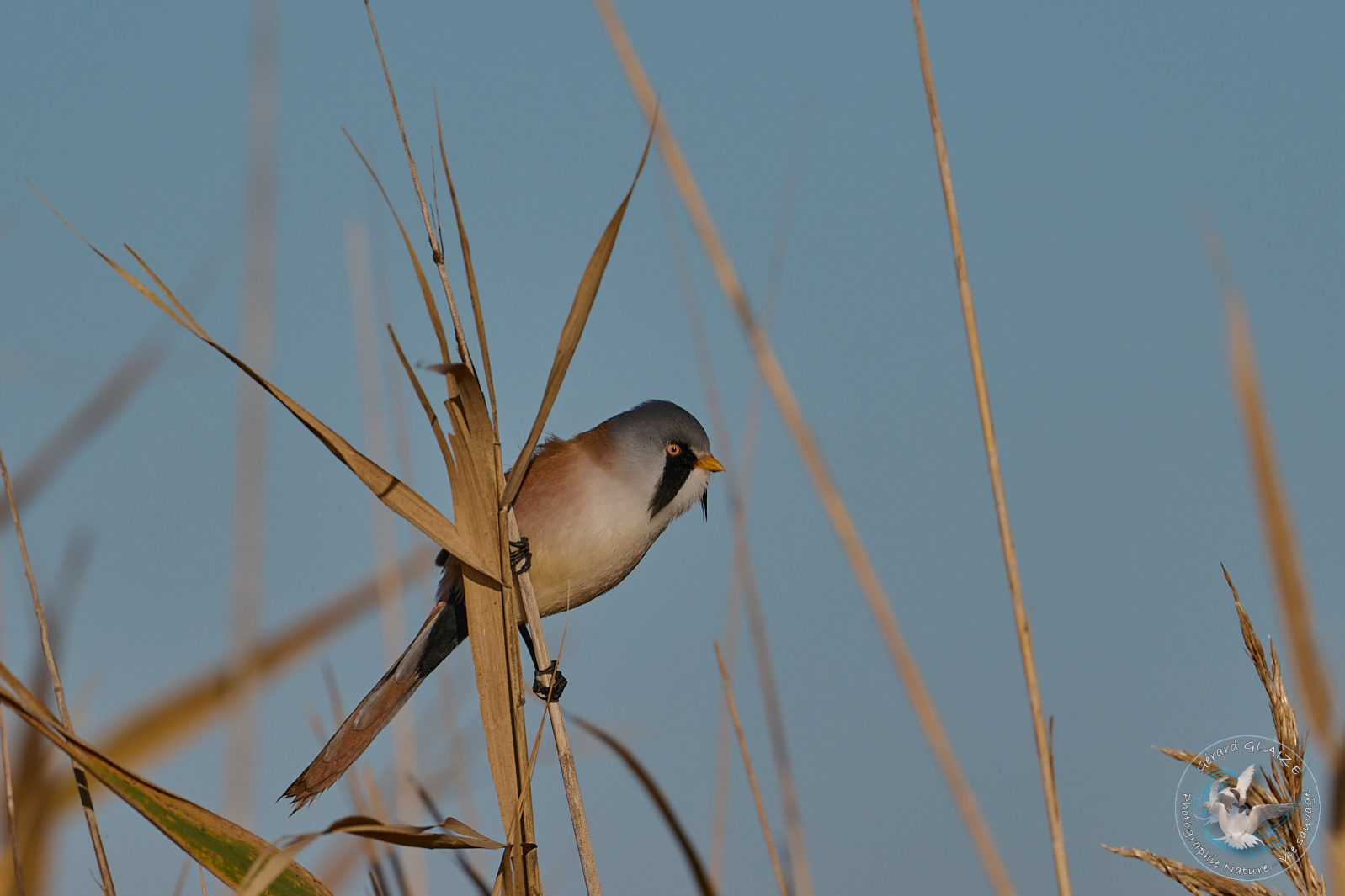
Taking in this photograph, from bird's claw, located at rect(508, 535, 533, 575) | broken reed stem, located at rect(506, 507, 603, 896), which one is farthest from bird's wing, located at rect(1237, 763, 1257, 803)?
bird's claw, located at rect(508, 535, 533, 575)

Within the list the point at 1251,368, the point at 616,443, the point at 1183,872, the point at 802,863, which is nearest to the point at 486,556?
the point at 802,863

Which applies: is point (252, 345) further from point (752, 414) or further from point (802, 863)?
point (802, 863)

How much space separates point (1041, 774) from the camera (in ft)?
3.88

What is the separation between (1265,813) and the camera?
4.99ft

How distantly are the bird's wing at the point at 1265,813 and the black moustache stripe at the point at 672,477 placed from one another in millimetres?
1804

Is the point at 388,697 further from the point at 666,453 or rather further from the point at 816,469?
the point at 816,469

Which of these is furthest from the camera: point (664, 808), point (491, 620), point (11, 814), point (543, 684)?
point (543, 684)

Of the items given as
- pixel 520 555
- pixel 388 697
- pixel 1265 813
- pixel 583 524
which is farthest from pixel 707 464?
pixel 1265 813

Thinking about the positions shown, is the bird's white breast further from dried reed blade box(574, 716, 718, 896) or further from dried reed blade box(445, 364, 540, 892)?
dried reed blade box(574, 716, 718, 896)

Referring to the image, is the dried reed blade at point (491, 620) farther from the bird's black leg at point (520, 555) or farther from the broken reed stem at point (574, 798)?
the bird's black leg at point (520, 555)

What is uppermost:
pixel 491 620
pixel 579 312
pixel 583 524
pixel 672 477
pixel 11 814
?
pixel 672 477

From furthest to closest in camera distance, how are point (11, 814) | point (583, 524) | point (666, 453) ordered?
point (666, 453)
point (583, 524)
point (11, 814)

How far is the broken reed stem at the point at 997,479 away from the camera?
117cm

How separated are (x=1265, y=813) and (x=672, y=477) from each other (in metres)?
1.88
